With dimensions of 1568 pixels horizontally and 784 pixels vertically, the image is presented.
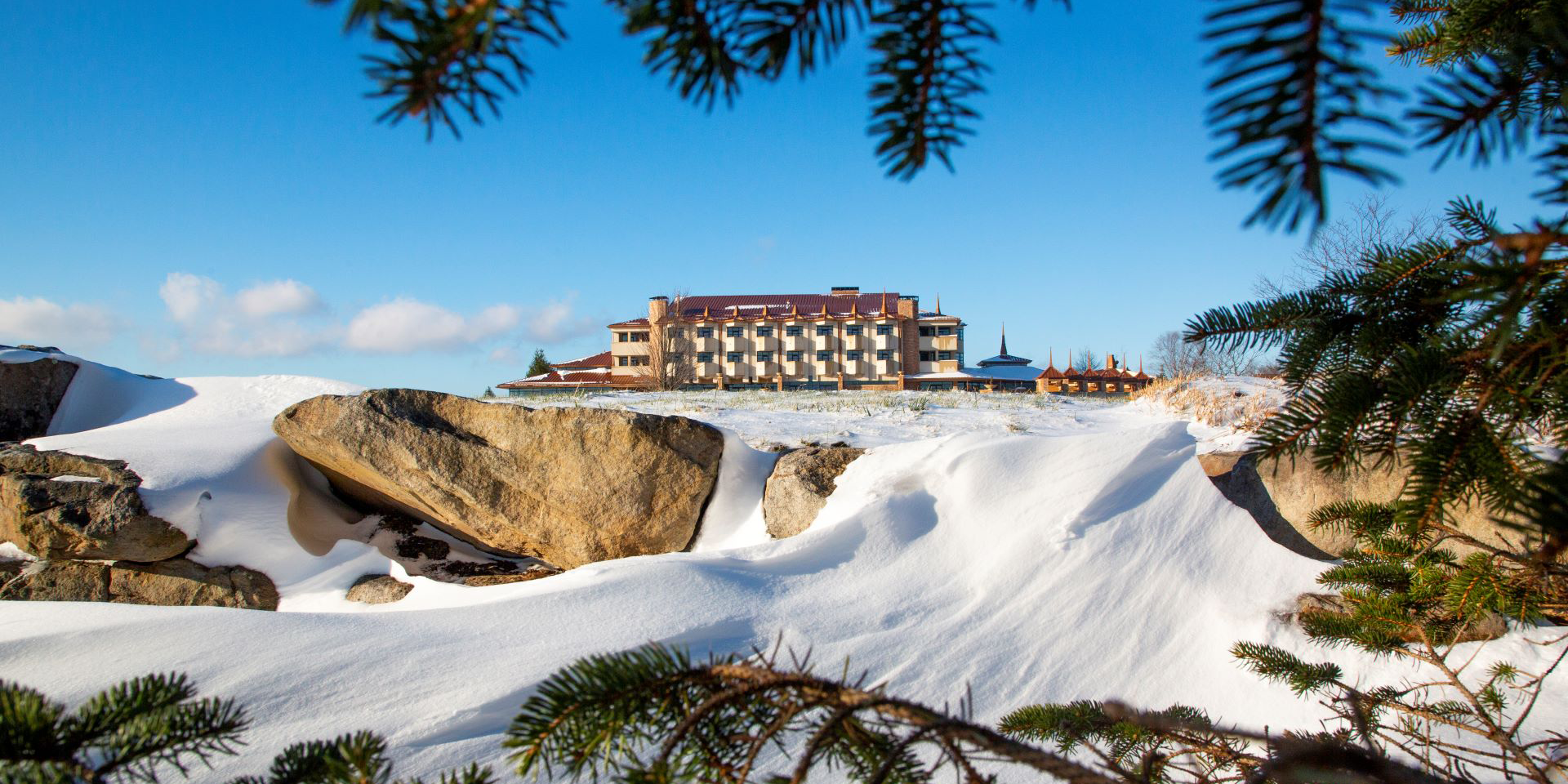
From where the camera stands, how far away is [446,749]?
273cm

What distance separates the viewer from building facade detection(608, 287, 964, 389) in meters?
39.8

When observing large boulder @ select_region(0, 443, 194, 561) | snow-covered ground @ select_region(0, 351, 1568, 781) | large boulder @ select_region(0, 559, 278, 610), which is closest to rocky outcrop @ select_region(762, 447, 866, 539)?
snow-covered ground @ select_region(0, 351, 1568, 781)

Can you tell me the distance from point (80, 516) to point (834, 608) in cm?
489

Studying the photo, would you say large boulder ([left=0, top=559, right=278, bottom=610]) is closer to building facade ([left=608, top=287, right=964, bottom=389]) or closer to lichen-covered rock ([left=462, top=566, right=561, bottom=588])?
lichen-covered rock ([left=462, top=566, right=561, bottom=588])

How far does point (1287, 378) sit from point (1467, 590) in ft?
3.04

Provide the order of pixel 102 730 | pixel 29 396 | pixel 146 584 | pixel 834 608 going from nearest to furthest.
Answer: pixel 102 730, pixel 834 608, pixel 146 584, pixel 29 396

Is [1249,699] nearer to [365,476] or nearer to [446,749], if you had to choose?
[446,749]

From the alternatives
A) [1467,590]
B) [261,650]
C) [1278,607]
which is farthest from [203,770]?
[1278,607]

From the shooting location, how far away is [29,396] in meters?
7.33

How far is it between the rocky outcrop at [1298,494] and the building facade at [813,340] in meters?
34.3

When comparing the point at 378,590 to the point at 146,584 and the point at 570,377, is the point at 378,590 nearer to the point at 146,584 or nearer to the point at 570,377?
the point at 146,584

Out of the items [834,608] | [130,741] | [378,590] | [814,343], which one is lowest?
[378,590]

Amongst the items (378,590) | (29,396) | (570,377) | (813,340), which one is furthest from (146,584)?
(813,340)

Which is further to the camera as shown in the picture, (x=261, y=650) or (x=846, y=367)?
(x=846, y=367)
